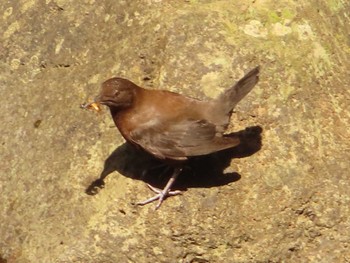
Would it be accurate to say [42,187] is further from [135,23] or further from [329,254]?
[329,254]

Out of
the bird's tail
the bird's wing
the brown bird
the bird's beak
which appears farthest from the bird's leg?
the bird's beak

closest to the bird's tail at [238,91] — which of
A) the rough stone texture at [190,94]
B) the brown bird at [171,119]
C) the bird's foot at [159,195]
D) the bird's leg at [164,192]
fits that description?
the brown bird at [171,119]

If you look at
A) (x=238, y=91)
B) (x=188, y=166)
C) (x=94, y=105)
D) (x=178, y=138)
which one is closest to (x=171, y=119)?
(x=178, y=138)

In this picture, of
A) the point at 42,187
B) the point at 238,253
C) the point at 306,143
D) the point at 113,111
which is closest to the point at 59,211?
the point at 42,187

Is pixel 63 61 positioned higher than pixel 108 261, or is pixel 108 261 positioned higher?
pixel 63 61

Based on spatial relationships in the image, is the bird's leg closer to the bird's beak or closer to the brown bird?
the brown bird

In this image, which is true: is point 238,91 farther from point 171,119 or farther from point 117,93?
point 117,93
